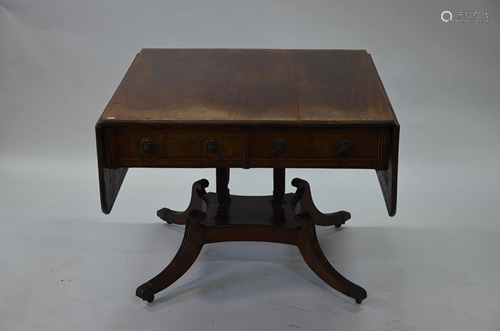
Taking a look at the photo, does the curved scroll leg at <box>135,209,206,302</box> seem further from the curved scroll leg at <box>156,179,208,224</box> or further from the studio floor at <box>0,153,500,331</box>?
the curved scroll leg at <box>156,179,208,224</box>

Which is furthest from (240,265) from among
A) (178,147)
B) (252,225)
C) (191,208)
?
(178,147)

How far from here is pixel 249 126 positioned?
8.58 ft

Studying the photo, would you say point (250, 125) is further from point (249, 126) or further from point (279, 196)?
point (279, 196)

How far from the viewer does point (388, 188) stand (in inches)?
106

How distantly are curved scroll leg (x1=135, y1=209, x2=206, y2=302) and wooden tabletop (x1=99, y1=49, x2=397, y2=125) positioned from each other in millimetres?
571

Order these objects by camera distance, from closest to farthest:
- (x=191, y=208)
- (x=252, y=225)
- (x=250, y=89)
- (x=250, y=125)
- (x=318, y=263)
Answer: (x=250, y=125) < (x=250, y=89) < (x=318, y=263) < (x=252, y=225) < (x=191, y=208)

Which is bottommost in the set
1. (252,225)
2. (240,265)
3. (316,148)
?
(240,265)

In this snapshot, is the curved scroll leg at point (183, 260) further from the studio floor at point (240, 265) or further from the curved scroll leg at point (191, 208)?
the curved scroll leg at point (191, 208)

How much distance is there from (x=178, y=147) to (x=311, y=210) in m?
1.06

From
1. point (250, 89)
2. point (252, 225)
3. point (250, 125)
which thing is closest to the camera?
point (250, 125)

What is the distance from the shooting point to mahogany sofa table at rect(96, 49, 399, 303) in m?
2.62

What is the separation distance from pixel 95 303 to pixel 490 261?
1.81 meters

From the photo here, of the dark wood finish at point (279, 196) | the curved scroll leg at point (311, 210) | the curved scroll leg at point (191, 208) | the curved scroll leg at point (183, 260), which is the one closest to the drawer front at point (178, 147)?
the curved scroll leg at point (183, 260)

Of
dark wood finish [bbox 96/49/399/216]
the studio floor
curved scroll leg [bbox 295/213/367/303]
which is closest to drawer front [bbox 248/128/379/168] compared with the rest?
dark wood finish [bbox 96/49/399/216]
